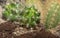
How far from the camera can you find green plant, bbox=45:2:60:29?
16.8ft

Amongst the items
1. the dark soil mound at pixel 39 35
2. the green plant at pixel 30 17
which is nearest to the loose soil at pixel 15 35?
the dark soil mound at pixel 39 35

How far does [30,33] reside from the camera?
16.2ft

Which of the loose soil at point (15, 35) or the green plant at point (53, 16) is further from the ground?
the green plant at point (53, 16)

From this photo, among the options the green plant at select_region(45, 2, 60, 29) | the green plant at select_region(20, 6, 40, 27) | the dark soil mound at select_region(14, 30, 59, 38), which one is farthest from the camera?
the green plant at select_region(20, 6, 40, 27)

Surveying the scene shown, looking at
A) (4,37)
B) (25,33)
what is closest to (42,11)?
(25,33)

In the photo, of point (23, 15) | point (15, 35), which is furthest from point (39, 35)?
point (23, 15)

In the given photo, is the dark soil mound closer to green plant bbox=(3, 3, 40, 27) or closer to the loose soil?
the loose soil

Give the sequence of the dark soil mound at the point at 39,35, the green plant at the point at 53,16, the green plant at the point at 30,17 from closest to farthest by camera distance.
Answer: the dark soil mound at the point at 39,35 < the green plant at the point at 53,16 < the green plant at the point at 30,17

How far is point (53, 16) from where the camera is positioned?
5195 millimetres

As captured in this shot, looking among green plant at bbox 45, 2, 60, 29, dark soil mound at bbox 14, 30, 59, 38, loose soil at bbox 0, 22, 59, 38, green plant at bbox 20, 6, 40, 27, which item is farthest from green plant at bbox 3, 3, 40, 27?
dark soil mound at bbox 14, 30, 59, 38

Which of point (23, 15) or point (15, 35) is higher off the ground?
point (23, 15)

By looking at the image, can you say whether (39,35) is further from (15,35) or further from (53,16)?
(53,16)

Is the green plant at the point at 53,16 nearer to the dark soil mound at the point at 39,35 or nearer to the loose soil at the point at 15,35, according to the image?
the loose soil at the point at 15,35

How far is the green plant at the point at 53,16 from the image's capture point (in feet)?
16.8
